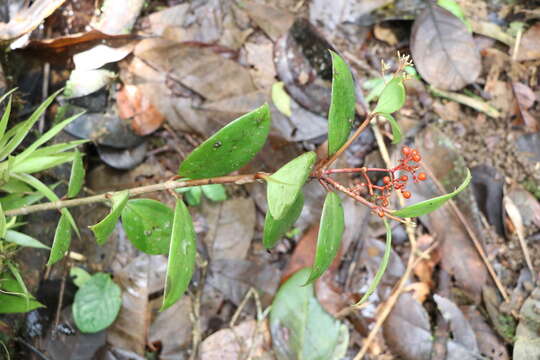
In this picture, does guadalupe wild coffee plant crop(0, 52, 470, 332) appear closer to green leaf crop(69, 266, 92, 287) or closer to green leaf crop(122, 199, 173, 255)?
green leaf crop(122, 199, 173, 255)

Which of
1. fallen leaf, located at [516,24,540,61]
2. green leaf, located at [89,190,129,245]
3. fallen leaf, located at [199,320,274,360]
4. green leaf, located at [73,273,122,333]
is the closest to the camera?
green leaf, located at [89,190,129,245]

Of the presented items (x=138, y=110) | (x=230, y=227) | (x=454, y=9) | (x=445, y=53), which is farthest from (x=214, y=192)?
(x=454, y=9)

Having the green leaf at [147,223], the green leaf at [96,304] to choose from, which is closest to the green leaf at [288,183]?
the green leaf at [147,223]

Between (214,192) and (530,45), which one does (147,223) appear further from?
(530,45)

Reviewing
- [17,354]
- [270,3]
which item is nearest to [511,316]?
[270,3]

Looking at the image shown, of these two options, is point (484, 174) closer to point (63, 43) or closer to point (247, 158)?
point (247, 158)

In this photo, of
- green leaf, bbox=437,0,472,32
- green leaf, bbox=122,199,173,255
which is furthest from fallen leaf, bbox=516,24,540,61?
green leaf, bbox=122,199,173,255
